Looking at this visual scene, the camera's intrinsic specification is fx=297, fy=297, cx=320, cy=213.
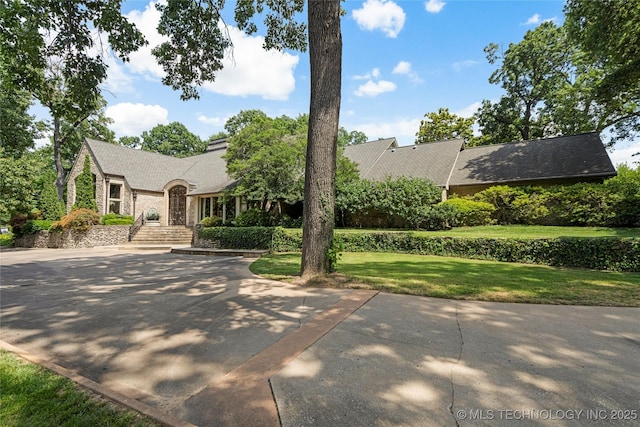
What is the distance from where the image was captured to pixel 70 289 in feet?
20.7

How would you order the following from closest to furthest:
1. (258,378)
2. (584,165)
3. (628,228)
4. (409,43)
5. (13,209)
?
1. (258,378)
2. (409,43)
3. (628,228)
4. (584,165)
5. (13,209)

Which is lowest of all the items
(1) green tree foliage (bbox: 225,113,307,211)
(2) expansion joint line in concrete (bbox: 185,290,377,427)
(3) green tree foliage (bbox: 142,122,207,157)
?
(2) expansion joint line in concrete (bbox: 185,290,377,427)

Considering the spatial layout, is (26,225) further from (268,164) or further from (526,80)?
(526,80)

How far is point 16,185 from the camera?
18.5 meters

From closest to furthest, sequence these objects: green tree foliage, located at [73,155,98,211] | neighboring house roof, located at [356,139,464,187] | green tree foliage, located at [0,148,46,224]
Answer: green tree foliage, located at [0,148,46,224] < neighboring house roof, located at [356,139,464,187] < green tree foliage, located at [73,155,98,211]

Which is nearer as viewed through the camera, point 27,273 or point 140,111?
point 27,273

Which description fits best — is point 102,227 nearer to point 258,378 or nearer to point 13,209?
point 13,209

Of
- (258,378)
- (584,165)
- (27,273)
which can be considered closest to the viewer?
(258,378)

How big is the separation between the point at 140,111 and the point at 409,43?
36.5 meters

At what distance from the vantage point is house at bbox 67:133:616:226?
17.0 metres

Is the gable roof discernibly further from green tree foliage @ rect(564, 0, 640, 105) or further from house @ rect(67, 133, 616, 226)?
green tree foliage @ rect(564, 0, 640, 105)

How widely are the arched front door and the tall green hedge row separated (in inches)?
364

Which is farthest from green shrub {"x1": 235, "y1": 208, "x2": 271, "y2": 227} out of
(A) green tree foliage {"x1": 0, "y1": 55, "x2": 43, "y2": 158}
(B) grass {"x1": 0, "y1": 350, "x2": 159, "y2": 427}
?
(A) green tree foliage {"x1": 0, "y1": 55, "x2": 43, "y2": 158}

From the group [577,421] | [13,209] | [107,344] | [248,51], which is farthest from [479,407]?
[13,209]
